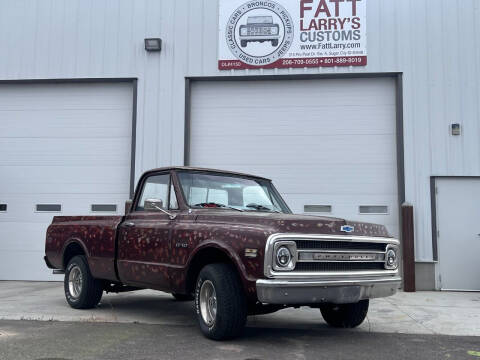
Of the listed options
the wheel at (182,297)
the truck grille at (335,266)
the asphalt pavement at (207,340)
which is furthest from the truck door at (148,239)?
the truck grille at (335,266)

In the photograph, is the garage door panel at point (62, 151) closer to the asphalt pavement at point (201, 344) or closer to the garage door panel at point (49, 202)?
the garage door panel at point (49, 202)

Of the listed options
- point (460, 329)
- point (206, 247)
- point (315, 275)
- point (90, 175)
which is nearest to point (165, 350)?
point (206, 247)

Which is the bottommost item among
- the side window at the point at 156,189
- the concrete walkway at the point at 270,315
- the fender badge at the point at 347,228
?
the concrete walkway at the point at 270,315

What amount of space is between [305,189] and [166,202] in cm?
577

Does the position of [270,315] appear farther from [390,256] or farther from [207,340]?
[390,256]

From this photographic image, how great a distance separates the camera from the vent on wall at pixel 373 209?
11078 mm

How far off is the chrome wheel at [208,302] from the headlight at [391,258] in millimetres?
1905

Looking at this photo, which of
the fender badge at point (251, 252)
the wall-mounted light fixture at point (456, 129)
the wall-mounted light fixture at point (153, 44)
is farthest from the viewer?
the wall-mounted light fixture at point (153, 44)

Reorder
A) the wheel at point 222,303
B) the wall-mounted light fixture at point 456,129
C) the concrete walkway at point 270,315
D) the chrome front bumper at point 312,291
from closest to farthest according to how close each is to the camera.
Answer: the chrome front bumper at point 312,291 < the wheel at point 222,303 < the concrete walkway at point 270,315 < the wall-mounted light fixture at point 456,129

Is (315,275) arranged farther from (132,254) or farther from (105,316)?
(105,316)

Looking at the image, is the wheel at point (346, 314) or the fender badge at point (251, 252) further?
the wheel at point (346, 314)

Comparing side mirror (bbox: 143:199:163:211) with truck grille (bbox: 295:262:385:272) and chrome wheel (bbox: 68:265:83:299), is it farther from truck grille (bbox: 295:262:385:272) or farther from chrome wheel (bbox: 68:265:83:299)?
chrome wheel (bbox: 68:265:83:299)

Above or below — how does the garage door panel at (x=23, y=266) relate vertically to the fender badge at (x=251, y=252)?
below

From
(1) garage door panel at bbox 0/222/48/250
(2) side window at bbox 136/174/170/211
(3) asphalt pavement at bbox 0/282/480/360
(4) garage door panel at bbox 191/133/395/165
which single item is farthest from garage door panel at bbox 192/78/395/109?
(2) side window at bbox 136/174/170/211
